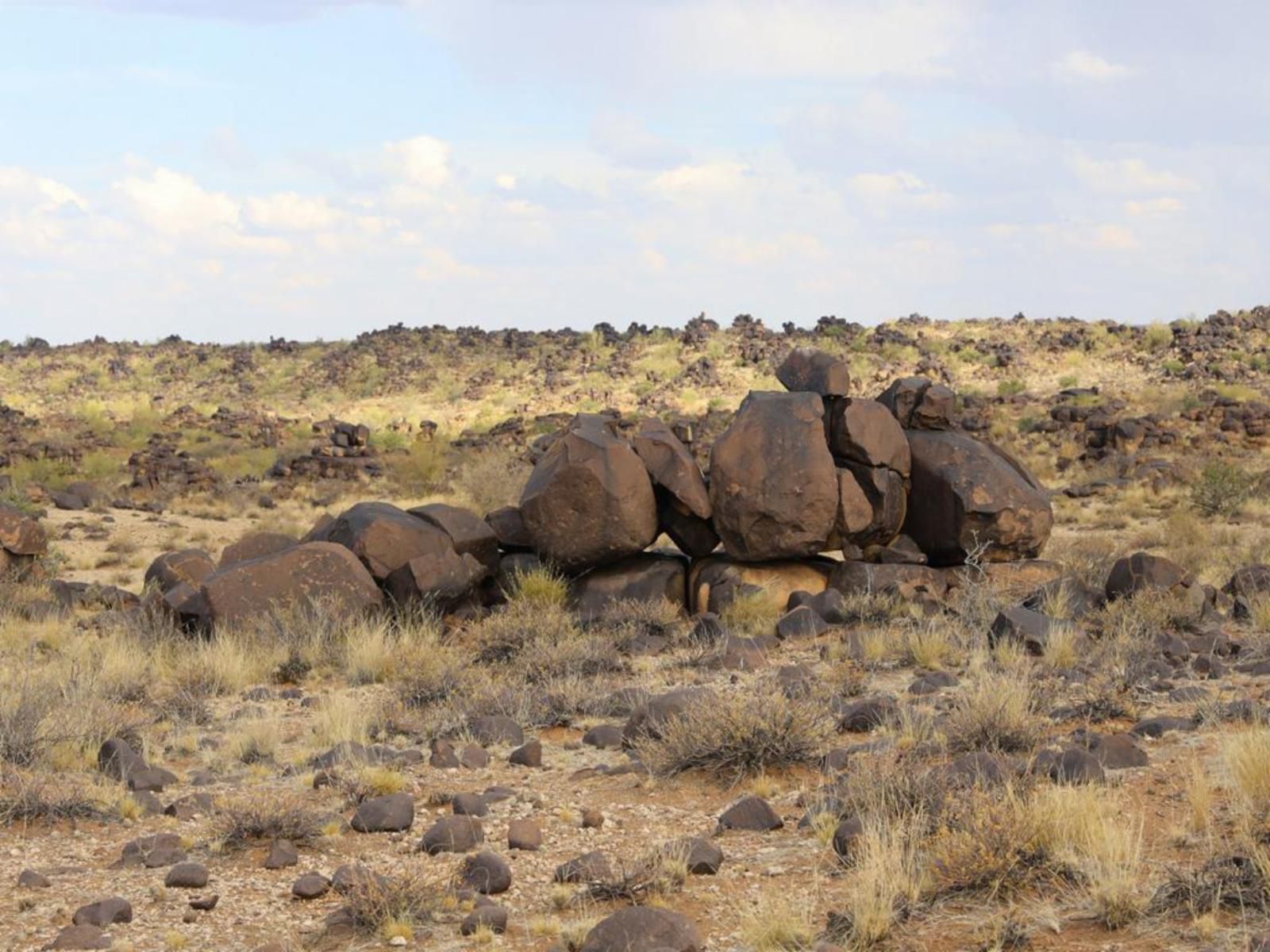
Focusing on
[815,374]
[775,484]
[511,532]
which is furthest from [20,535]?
[815,374]

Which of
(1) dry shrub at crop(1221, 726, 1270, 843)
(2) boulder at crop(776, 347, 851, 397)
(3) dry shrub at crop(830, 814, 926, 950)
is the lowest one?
(3) dry shrub at crop(830, 814, 926, 950)

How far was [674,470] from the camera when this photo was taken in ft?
50.2

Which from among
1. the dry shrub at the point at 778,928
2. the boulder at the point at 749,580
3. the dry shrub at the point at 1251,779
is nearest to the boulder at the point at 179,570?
the boulder at the point at 749,580

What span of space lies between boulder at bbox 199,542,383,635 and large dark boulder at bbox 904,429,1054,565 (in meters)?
6.42

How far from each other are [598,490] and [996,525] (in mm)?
4565

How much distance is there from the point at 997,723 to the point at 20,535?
579 inches

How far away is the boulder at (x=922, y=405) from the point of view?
1620cm

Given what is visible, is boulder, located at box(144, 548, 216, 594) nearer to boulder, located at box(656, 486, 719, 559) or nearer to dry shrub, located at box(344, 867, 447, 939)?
boulder, located at box(656, 486, 719, 559)

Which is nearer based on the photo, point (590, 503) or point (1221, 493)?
point (590, 503)

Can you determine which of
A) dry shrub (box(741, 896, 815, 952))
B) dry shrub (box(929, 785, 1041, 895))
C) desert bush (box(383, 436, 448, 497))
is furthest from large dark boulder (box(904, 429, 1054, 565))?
desert bush (box(383, 436, 448, 497))

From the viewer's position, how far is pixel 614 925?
221 inches

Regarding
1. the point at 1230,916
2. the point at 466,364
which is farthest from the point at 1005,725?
the point at 466,364

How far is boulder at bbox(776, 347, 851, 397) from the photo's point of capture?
15633 mm

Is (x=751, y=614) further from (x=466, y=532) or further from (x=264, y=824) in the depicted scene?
(x=264, y=824)
